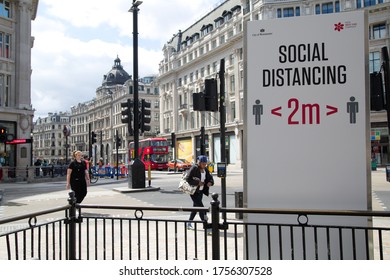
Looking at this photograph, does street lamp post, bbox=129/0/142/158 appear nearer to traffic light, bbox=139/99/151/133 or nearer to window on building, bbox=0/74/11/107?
traffic light, bbox=139/99/151/133

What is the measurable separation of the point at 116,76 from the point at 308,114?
115196 mm

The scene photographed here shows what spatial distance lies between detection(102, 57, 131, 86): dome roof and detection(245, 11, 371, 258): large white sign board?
114 metres

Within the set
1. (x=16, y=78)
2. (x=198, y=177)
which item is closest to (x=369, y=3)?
(x=16, y=78)

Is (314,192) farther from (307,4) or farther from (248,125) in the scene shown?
(307,4)

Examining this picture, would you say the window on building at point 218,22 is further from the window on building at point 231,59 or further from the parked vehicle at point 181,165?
the parked vehicle at point 181,165

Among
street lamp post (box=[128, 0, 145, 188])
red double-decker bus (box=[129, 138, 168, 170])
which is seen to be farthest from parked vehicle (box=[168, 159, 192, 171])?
street lamp post (box=[128, 0, 145, 188])

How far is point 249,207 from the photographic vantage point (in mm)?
4164

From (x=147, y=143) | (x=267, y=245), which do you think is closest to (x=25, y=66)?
(x=147, y=143)

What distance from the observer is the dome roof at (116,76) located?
377ft

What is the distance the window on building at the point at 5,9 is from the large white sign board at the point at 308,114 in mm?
31826

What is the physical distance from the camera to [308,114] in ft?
13.1

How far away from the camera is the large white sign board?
3.96 meters

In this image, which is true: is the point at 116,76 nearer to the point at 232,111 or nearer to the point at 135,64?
the point at 232,111
